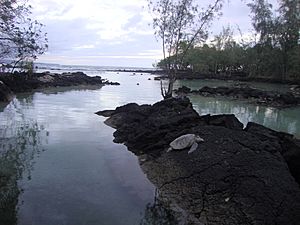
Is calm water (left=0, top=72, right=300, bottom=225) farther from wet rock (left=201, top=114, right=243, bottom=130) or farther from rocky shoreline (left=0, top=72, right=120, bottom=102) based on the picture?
rocky shoreline (left=0, top=72, right=120, bottom=102)

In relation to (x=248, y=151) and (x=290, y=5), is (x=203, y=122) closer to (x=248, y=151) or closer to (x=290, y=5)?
(x=248, y=151)

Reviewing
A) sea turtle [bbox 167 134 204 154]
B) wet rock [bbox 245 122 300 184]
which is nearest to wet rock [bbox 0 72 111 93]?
sea turtle [bbox 167 134 204 154]

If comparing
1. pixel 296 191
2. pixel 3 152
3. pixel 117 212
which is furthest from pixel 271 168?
pixel 3 152

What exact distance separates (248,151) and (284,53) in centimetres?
5988

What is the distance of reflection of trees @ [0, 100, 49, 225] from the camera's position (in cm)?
780

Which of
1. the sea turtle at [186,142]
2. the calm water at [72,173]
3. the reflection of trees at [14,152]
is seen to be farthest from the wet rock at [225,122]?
the reflection of trees at [14,152]

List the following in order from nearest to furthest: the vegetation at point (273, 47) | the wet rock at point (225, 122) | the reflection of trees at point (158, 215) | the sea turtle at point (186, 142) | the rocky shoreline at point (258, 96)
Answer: the reflection of trees at point (158, 215)
the sea turtle at point (186, 142)
the wet rock at point (225, 122)
the rocky shoreline at point (258, 96)
the vegetation at point (273, 47)

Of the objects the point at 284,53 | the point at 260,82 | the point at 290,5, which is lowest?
the point at 260,82

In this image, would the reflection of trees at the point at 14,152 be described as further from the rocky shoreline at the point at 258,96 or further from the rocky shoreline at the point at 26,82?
the rocky shoreline at the point at 258,96

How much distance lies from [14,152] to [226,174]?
736cm

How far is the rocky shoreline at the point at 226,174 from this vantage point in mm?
7305

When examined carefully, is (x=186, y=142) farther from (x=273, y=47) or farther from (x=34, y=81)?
(x=273, y=47)

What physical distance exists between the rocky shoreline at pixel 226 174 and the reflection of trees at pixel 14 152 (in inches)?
136

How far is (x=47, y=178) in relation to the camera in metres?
9.65
